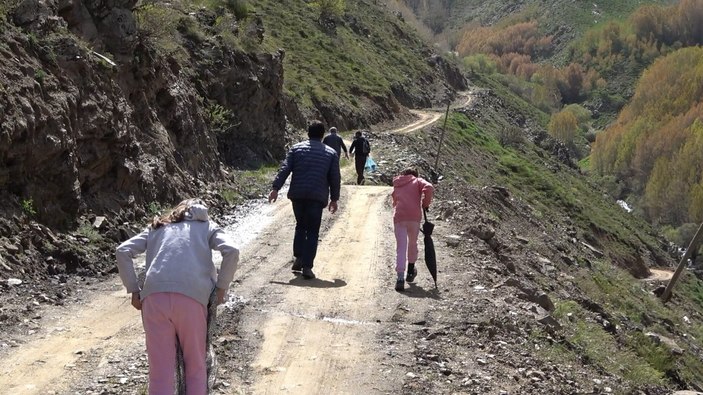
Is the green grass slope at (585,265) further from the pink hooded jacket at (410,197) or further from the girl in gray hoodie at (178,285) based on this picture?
the girl in gray hoodie at (178,285)

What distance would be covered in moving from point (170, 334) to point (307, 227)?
530 centimetres

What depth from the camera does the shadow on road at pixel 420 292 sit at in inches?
405

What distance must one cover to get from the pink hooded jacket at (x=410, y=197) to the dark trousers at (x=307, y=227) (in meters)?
0.95

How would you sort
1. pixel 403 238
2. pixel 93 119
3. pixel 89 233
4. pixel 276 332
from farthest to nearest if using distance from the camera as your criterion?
1. pixel 93 119
2. pixel 89 233
3. pixel 403 238
4. pixel 276 332

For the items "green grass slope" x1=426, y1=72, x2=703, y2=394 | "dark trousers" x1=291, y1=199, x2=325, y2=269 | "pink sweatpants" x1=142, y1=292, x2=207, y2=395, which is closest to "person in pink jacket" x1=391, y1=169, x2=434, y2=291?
"dark trousers" x1=291, y1=199, x2=325, y2=269

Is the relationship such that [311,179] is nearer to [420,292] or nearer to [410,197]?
[410,197]

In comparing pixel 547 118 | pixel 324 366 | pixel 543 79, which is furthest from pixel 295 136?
pixel 543 79

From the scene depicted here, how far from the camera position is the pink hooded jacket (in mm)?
10438

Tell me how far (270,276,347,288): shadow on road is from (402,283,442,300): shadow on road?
822 millimetres

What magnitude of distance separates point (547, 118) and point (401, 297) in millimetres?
118620

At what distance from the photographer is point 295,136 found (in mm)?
32406

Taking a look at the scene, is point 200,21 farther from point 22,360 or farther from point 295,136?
point 22,360

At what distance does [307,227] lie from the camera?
1042 centimetres

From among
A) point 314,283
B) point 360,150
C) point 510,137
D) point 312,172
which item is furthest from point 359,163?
point 510,137
